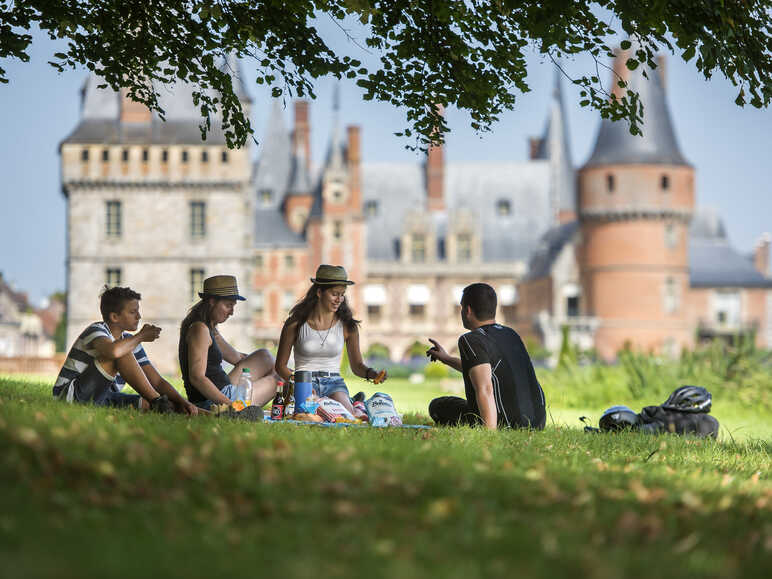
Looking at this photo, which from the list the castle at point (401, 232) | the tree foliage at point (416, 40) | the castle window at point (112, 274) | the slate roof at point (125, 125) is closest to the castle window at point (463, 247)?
Answer: the castle at point (401, 232)

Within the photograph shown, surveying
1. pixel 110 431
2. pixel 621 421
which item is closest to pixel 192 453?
pixel 110 431

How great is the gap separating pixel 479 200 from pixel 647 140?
514 inches

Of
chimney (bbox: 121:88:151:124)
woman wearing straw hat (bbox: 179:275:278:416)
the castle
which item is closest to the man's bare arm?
woman wearing straw hat (bbox: 179:275:278:416)

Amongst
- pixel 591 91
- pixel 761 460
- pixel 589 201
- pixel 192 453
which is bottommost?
pixel 761 460

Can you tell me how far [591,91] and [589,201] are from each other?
39.8 m

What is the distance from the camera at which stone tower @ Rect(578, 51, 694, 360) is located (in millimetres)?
48062

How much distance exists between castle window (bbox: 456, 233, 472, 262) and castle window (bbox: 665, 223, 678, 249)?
12.1m

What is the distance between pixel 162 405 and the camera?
23.4 ft

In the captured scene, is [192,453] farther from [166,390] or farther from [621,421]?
[621,421]

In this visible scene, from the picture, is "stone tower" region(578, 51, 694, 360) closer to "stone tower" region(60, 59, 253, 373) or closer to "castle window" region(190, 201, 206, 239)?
"stone tower" region(60, 59, 253, 373)

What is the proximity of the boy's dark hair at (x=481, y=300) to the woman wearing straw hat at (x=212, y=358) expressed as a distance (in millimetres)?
1793

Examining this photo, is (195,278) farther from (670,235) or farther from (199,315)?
(199,315)

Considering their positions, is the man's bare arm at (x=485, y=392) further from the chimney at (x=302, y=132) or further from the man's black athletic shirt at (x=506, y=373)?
the chimney at (x=302, y=132)

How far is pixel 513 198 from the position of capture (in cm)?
5909
